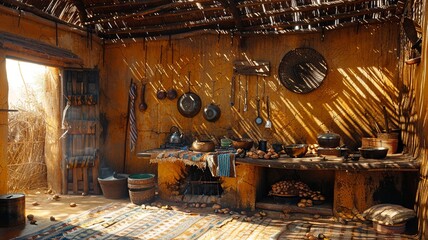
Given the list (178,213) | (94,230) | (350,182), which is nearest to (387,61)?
(350,182)

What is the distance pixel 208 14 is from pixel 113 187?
12.2ft

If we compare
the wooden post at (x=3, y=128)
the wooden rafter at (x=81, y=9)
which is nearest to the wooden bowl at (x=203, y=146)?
the wooden post at (x=3, y=128)

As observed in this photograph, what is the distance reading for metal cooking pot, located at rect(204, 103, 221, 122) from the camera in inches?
258

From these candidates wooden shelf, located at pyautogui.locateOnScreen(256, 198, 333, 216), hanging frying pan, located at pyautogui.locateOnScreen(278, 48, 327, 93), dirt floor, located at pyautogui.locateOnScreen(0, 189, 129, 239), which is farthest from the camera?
hanging frying pan, located at pyautogui.locateOnScreen(278, 48, 327, 93)

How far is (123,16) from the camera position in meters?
6.38

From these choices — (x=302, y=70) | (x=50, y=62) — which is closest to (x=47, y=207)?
(x=50, y=62)

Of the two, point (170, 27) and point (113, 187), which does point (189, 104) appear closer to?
point (170, 27)

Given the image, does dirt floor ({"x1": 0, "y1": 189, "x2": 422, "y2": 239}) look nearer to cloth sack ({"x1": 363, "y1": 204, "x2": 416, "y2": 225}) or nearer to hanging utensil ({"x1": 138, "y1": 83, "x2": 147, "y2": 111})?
cloth sack ({"x1": 363, "y1": 204, "x2": 416, "y2": 225})

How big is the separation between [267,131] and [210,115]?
116cm

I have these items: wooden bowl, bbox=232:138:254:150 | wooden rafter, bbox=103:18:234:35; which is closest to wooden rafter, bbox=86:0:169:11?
wooden rafter, bbox=103:18:234:35

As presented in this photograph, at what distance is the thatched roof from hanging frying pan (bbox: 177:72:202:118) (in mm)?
1347

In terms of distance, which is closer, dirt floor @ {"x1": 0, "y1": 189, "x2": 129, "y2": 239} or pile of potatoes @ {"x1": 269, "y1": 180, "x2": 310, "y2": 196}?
dirt floor @ {"x1": 0, "y1": 189, "x2": 129, "y2": 239}

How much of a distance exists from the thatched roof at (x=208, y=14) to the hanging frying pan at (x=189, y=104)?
1347 millimetres

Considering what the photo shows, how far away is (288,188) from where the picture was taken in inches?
217
